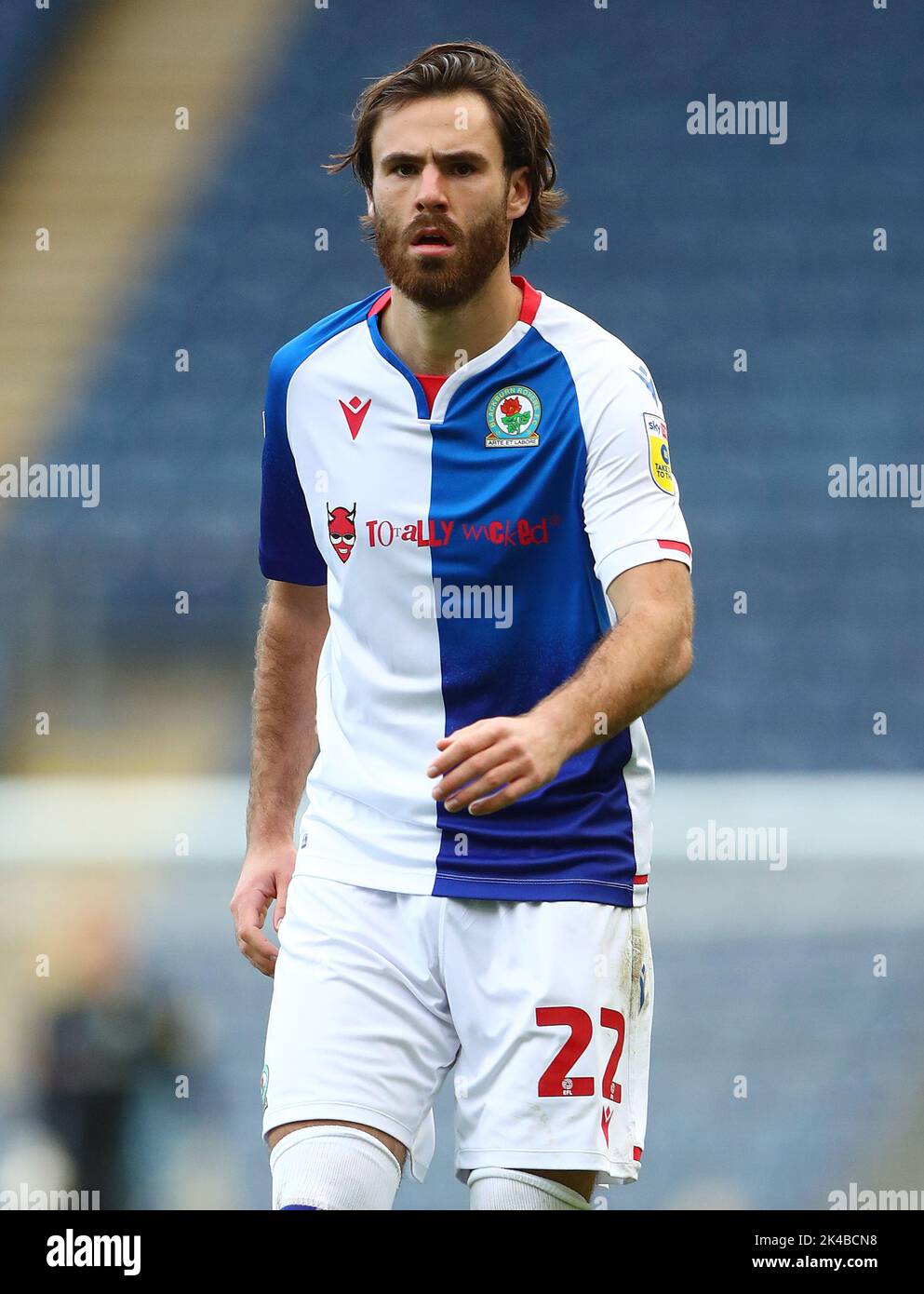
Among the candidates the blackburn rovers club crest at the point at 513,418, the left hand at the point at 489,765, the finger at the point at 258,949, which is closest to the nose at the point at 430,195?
the blackburn rovers club crest at the point at 513,418

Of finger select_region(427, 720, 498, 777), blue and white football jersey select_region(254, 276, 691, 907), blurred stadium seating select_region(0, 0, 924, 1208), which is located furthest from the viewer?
blurred stadium seating select_region(0, 0, 924, 1208)

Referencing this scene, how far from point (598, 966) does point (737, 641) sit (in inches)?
165

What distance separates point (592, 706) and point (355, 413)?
58 centimetres

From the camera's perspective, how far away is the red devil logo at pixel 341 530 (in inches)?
91.3

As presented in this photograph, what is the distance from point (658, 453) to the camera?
7.38 feet

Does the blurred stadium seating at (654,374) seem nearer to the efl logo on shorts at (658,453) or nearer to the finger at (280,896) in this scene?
the finger at (280,896)

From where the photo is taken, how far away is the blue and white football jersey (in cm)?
221

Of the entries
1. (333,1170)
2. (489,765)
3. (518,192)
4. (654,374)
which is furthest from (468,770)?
(654,374)

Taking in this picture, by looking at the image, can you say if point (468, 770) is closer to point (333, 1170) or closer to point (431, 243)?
point (333, 1170)

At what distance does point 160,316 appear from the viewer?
6.37 metres

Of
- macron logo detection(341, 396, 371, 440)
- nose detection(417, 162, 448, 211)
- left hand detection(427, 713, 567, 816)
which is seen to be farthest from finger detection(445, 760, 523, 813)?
nose detection(417, 162, 448, 211)

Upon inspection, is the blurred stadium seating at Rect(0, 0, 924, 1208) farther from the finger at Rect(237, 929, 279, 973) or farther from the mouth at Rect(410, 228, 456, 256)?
the mouth at Rect(410, 228, 456, 256)

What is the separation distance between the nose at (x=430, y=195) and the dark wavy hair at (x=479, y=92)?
0.48 ft

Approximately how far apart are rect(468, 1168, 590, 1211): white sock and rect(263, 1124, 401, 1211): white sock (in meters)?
0.11
